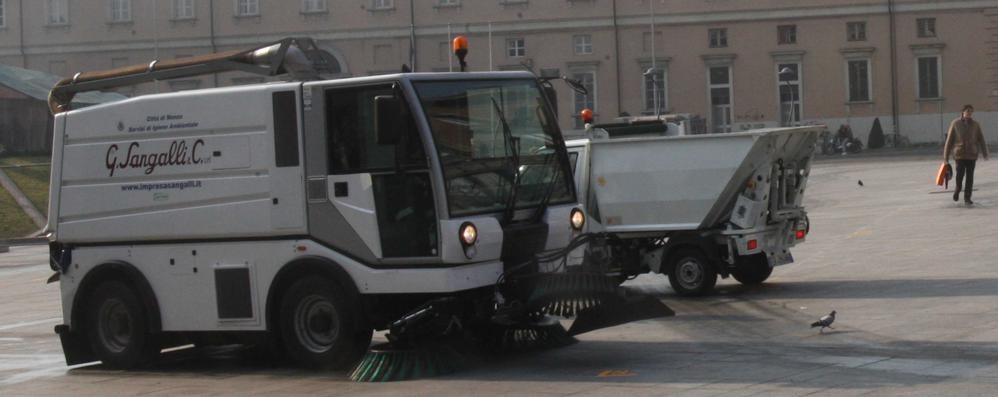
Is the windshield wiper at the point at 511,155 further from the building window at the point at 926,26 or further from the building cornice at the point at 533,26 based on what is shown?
the building window at the point at 926,26

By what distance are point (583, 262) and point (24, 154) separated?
51.8 metres

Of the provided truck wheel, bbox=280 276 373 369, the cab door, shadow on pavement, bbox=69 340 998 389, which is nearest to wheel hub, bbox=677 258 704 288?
shadow on pavement, bbox=69 340 998 389

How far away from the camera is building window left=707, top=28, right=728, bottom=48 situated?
246 ft

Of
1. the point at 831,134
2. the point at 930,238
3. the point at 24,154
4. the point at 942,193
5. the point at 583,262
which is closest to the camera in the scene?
the point at 583,262

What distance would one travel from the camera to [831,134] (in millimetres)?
73438

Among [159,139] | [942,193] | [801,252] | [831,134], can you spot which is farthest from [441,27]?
[159,139]

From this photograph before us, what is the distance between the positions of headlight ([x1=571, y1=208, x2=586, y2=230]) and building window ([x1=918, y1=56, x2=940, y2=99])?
62.9 meters

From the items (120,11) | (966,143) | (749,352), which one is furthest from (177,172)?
(120,11)

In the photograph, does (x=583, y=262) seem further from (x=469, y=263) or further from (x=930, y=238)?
(x=930, y=238)

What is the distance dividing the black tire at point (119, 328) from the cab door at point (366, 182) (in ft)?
7.80

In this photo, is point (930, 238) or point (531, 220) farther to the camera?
point (930, 238)

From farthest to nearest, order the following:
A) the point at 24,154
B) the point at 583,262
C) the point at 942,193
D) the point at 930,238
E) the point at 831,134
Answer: the point at 831,134 → the point at 24,154 → the point at 942,193 → the point at 930,238 → the point at 583,262

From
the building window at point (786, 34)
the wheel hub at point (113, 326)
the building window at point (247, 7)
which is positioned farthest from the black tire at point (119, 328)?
the building window at point (247, 7)

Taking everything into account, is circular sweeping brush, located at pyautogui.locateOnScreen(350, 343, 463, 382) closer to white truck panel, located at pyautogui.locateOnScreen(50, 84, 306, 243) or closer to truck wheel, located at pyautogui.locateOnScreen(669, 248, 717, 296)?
white truck panel, located at pyautogui.locateOnScreen(50, 84, 306, 243)
